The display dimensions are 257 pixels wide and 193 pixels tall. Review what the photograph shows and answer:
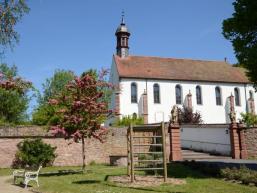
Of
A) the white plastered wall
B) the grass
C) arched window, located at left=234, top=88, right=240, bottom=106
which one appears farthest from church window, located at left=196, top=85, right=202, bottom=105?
the grass

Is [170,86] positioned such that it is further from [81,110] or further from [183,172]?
[183,172]

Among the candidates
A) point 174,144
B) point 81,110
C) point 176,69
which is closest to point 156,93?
point 176,69

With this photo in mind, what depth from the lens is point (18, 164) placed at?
24.2 meters

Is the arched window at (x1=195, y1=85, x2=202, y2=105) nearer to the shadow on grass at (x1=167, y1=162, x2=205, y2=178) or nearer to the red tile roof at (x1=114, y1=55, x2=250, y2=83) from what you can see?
the red tile roof at (x1=114, y1=55, x2=250, y2=83)

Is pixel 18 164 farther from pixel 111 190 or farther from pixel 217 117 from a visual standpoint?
pixel 217 117

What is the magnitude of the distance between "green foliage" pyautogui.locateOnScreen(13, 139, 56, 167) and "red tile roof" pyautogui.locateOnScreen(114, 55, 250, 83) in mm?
26965

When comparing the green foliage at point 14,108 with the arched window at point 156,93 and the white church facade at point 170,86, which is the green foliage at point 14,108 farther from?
the arched window at point 156,93

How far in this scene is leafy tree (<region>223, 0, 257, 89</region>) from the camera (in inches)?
647

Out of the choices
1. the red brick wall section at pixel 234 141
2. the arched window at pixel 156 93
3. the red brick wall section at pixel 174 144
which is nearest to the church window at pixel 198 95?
the arched window at pixel 156 93

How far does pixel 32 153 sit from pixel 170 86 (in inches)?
1239

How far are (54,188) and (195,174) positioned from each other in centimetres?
640

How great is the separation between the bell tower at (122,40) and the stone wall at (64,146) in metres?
28.7

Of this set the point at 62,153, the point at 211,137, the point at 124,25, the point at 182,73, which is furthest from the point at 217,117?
the point at 62,153

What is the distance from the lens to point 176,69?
55.4 m
